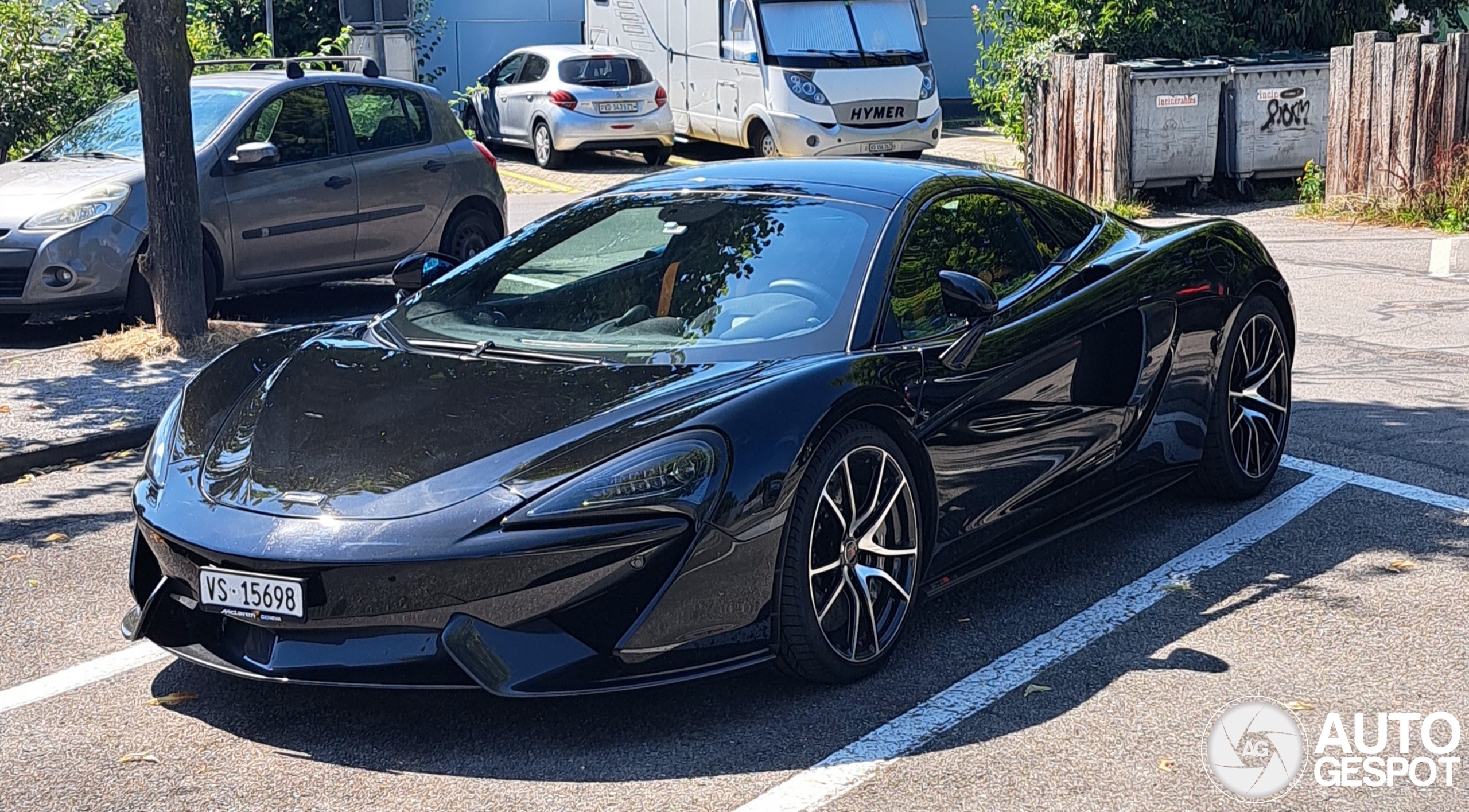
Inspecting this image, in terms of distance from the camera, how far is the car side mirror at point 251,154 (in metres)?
10.4

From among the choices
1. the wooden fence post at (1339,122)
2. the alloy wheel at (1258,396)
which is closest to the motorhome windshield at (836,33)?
the wooden fence post at (1339,122)

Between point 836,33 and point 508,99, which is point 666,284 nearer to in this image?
point 836,33

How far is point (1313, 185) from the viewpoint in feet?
53.2

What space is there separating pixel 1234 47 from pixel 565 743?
53.0 ft

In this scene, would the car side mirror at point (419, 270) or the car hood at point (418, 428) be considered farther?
the car side mirror at point (419, 270)

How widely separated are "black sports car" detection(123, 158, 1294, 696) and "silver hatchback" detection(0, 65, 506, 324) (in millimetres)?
4918

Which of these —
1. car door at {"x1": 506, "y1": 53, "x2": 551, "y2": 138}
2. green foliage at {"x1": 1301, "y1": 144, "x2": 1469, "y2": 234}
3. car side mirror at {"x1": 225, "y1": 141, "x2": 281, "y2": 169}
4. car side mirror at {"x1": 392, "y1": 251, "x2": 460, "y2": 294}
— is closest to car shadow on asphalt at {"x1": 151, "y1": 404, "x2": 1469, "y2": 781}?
car side mirror at {"x1": 392, "y1": 251, "x2": 460, "y2": 294}

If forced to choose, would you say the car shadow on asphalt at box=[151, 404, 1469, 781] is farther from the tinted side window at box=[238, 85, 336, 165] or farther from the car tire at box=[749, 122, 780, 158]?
the car tire at box=[749, 122, 780, 158]

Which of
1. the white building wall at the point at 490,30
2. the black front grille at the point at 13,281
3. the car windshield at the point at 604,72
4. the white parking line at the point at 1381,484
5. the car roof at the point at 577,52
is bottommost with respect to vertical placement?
the white parking line at the point at 1381,484

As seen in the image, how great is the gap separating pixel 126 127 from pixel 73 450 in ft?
14.3

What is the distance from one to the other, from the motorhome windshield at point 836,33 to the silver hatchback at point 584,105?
2.38 meters

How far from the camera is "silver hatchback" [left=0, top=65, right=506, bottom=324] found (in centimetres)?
1001

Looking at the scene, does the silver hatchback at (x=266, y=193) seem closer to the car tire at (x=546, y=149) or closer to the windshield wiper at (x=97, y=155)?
the windshield wiper at (x=97, y=155)

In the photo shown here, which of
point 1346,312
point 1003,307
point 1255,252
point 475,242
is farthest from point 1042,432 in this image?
point 475,242
